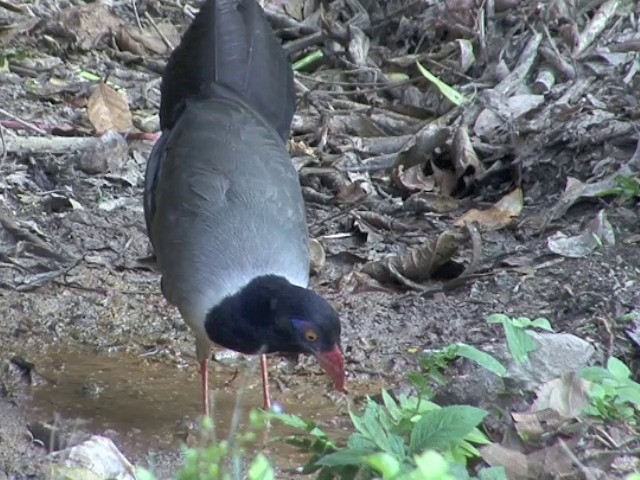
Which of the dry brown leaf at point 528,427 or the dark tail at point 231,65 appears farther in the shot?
the dark tail at point 231,65

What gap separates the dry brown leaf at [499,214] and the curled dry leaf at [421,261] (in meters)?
0.34

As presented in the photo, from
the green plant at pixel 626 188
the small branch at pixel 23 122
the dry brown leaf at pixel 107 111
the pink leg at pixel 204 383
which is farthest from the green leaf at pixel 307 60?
the pink leg at pixel 204 383

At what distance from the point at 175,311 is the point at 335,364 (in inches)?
61.1

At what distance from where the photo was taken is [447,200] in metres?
7.46

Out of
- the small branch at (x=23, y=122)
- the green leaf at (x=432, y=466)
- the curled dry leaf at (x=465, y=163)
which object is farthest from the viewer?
the small branch at (x=23, y=122)

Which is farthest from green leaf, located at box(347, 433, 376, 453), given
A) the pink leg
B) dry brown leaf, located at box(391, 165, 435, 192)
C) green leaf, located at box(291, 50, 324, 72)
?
green leaf, located at box(291, 50, 324, 72)

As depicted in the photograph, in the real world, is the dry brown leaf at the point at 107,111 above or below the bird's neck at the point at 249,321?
below

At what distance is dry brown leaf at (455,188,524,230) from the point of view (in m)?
7.05

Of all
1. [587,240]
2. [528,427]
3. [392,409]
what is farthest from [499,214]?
[392,409]

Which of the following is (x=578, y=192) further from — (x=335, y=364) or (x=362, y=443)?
(x=362, y=443)

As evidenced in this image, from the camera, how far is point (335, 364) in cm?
538

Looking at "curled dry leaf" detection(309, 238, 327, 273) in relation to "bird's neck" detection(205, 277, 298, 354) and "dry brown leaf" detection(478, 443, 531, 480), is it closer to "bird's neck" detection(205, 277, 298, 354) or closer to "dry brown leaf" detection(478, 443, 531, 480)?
"bird's neck" detection(205, 277, 298, 354)

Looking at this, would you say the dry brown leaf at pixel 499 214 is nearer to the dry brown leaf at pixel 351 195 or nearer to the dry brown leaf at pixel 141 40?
the dry brown leaf at pixel 351 195

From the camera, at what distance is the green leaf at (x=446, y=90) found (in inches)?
324
